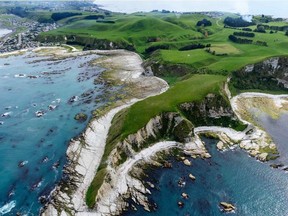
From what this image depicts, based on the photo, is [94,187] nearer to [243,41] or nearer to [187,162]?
[187,162]

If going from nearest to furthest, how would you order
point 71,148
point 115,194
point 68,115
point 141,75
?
point 115,194, point 71,148, point 68,115, point 141,75

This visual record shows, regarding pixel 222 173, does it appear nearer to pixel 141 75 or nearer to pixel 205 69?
pixel 205 69

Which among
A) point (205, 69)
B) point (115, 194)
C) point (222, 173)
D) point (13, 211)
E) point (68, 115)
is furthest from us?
point (205, 69)

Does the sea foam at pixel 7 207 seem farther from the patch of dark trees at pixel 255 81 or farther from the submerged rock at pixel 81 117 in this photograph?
the patch of dark trees at pixel 255 81

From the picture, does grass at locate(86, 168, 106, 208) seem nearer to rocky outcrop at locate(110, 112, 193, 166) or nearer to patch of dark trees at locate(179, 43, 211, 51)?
rocky outcrop at locate(110, 112, 193, 166)

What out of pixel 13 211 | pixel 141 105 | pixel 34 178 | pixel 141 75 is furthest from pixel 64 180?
pixel 141 75

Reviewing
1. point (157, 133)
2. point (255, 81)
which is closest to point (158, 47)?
point (255, 81)

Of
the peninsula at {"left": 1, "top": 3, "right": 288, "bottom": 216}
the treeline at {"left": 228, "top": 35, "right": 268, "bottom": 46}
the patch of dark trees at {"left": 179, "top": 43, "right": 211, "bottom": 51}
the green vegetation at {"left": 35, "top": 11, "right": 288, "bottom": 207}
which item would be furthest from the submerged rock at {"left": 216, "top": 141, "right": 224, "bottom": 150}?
the treeline at {"left": 228, "top": 35, "right": 268, "bottom": 46}
